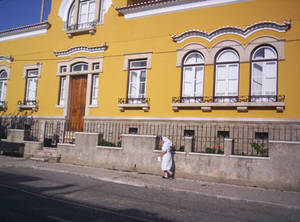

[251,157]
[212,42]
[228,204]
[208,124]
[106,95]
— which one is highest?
[212,42]

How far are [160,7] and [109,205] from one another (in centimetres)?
1069

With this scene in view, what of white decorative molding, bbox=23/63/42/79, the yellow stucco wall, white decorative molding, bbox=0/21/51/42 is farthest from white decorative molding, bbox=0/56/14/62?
white decorative molding, bbox=23/63/42/79

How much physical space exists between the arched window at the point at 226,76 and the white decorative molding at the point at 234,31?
81 cm

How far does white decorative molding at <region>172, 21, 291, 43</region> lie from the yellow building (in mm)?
42

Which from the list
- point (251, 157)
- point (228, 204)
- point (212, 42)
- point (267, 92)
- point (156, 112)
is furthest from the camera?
point (156, 112)

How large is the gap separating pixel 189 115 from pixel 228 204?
5506mm

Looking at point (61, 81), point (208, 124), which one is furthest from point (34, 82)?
point (208, 124)

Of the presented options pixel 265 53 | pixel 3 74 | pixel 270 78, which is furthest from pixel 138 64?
pixel 3 74

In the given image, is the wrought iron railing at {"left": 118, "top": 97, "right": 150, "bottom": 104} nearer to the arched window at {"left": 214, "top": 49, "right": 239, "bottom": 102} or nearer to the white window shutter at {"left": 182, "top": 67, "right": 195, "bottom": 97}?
the white window shutter at {"left": 182, "top": 67, "right": 195, "bottom": 97}

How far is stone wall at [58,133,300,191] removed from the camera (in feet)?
31.2

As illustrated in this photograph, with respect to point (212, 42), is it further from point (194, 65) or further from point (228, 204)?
point (228, 204)

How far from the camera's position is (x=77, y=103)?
53.8 ft

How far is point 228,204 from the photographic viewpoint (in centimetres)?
799

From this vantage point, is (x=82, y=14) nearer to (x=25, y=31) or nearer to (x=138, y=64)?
(x=25, y=31)
